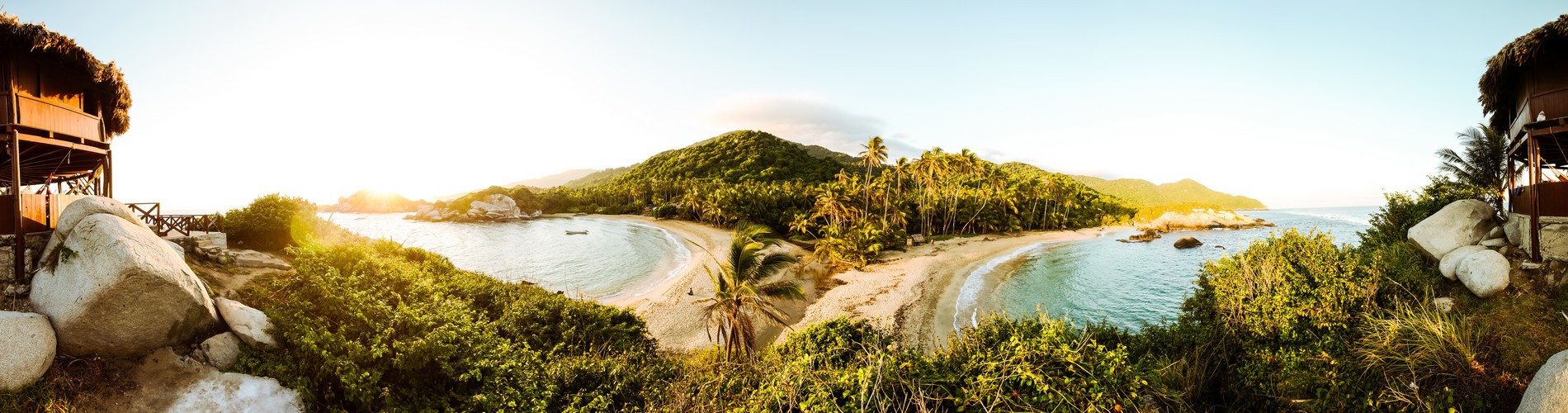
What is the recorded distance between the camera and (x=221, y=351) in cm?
843

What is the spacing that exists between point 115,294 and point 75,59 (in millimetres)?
8195

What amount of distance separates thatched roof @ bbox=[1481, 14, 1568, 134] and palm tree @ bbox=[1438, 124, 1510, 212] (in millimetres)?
4574

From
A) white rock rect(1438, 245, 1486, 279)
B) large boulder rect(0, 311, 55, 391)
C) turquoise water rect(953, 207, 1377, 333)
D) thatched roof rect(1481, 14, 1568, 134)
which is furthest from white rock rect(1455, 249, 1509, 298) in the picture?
large boulder rect(0, 311, 55, 391)

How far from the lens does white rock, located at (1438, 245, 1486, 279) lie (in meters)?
11.5

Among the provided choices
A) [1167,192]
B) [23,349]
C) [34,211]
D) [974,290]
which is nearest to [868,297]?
[974,290]

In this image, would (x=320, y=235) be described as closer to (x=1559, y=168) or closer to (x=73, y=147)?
(x=73, y=147)

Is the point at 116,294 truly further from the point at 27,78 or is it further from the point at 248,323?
the point at 27,78

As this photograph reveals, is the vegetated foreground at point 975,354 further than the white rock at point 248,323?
No

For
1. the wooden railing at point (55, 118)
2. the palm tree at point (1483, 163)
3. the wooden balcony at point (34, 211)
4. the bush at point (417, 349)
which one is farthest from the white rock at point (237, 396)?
the palm tree at point (1483, 163)

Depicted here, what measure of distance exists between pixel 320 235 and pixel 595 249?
25.0 meters

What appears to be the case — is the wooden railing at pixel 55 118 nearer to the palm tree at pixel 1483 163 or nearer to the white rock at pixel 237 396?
the white rock at pixel 237 396

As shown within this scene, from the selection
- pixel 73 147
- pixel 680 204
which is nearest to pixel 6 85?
pixel 73 147

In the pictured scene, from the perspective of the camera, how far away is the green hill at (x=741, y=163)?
278 feet

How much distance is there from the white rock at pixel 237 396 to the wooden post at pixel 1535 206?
24401 millimetres
